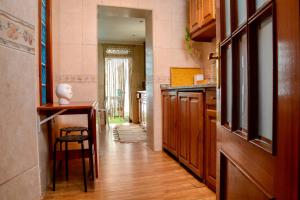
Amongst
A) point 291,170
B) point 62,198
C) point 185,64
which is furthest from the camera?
point 185,64

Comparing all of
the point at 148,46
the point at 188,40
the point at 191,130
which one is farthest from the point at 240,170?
the point at 148,46

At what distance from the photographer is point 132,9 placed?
10.3ft

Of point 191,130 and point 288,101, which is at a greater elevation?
point 288,101

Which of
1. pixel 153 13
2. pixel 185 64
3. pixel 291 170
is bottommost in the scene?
pixel 291 170

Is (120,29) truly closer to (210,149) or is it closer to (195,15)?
(195,15)

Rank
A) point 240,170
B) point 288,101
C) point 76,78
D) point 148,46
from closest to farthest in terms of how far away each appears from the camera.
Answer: point 288,101 < point 240,170 < point 76,78 < point 148,46

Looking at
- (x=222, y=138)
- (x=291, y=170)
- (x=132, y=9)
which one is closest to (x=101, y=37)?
(x=132, y=9)

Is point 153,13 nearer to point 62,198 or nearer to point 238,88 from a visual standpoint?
point 62,198

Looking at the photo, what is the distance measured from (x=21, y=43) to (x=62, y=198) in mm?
1632

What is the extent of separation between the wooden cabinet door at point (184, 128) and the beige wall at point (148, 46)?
0.75 meters

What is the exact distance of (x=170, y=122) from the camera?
2949 millimetres

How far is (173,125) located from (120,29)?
328cm

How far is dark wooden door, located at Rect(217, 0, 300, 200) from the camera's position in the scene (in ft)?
1.28

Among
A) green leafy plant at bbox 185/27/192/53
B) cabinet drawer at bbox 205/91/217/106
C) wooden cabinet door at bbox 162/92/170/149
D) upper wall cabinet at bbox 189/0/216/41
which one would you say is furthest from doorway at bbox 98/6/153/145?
cabinet drawer at bbox 205/91/217/106
